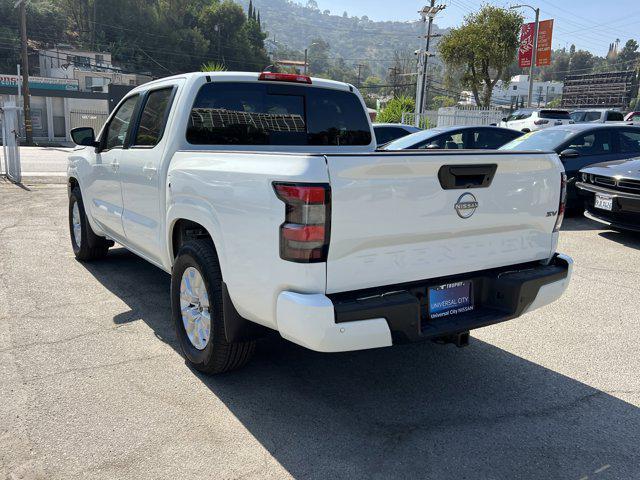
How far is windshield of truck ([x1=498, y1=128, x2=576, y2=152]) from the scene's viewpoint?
9750mm

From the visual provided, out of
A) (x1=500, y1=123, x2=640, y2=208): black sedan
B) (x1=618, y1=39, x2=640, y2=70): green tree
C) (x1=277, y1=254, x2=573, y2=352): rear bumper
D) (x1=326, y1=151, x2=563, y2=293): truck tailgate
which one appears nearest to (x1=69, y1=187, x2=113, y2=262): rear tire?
(x1=277, y1=254, x2=573, y2=352): rear bumper

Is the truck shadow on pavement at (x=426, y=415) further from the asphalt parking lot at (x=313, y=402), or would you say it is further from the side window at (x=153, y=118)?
the side window at (x=153, y=118)

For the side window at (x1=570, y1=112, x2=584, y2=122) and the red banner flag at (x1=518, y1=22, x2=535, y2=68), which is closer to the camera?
the side window at (x1=570, y1=112, x2=584, y2=122)

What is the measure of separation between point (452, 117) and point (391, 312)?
23296 mm

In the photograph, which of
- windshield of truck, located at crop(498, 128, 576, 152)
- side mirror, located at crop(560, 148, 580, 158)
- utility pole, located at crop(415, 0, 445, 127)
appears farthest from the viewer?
utility pole, located at crop(415, 0, 445, 127)

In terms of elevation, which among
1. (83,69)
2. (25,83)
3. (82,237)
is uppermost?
(83,69)

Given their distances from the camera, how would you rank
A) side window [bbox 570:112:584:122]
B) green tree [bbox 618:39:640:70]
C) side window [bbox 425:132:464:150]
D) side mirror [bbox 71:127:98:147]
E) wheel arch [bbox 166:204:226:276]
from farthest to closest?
1. green tree [bbox 618:39:640:70]
2. side window [bbox 570:112:584:122]
3. side window [bbox 425:132:464:150]
4. side mirror [bbox 71:127:98:147]
5. wheel arch [bbox 166:204:226:276]

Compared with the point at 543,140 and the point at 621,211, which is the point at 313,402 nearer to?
the point at 621,211

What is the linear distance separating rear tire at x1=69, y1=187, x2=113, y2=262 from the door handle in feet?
7.16

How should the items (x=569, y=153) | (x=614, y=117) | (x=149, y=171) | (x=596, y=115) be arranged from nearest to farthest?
(x=149, y=171) < (x=569, y=153) < (x=614, y=117) < (x=596, y=115)

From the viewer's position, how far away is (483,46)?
106 feet

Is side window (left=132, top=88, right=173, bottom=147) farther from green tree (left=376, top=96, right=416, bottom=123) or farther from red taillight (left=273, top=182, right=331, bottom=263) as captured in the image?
green tree (left=376, top=96, right=416, bottom=123)

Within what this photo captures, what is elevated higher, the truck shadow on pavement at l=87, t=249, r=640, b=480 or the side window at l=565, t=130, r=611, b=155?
the side window at l=565, t=130, r=611, b=155

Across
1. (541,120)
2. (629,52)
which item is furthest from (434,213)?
(629,52)
